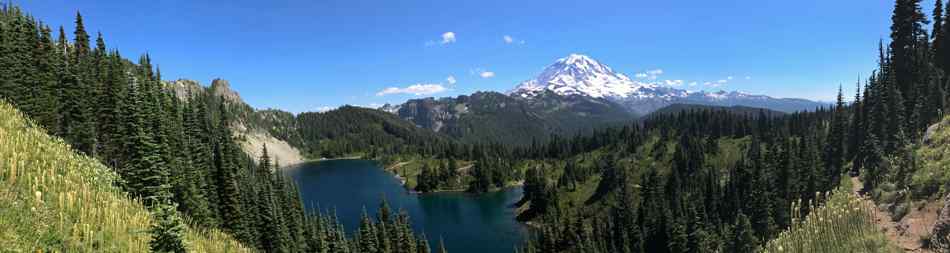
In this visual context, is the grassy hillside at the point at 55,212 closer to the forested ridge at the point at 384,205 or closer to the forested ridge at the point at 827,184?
the forested ridge at the point at 384,205

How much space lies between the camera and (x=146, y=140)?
154 ft

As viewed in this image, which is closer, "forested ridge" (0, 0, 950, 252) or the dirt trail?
the dirt trail

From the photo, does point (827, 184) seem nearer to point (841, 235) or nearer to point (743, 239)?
point (743, 239)

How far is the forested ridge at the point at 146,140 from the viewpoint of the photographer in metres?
57.8

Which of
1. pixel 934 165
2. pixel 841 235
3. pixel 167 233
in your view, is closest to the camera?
pixel 167 233

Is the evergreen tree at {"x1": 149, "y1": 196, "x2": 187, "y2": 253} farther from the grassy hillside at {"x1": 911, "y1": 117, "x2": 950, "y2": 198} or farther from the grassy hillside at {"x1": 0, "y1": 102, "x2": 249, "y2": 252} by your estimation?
the grassy hillside at {"x1": 911, "y1": 117, "x2": 950, "y2": 198}

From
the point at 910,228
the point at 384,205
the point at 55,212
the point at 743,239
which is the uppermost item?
the point at 55,212

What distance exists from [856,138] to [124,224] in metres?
124

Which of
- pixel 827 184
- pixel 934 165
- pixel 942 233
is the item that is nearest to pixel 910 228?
pixel 942 233

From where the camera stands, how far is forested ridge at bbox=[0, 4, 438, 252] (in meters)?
57.8

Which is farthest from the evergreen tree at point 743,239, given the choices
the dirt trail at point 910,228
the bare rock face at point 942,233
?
the bare rock face at point 942,233

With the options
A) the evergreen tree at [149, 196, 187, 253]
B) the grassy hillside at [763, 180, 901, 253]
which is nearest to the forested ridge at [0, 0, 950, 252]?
the grassy hillside at [763, 180, 901, 253]

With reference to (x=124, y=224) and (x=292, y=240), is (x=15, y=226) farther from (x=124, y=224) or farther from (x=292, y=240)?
(x=292, y=240)

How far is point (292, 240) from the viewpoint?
287ft
